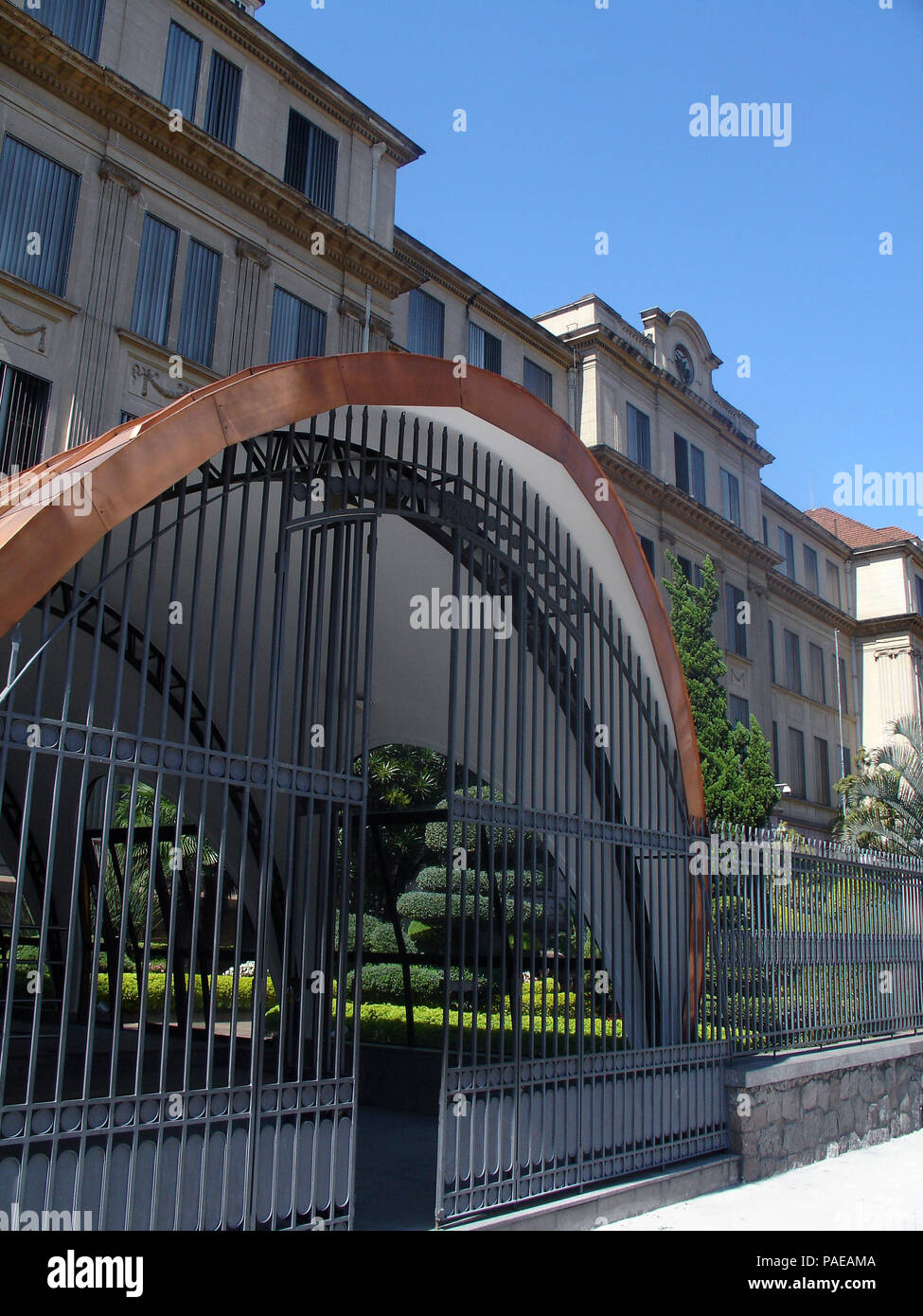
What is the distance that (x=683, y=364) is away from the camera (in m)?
34.2

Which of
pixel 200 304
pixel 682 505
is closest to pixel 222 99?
pixel 200 304

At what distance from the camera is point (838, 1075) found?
9828 mm

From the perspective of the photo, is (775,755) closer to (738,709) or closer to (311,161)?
(738,709)

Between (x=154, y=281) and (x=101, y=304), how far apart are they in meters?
→ 1.26

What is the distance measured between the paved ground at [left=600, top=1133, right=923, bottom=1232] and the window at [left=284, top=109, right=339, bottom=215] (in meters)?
18.8

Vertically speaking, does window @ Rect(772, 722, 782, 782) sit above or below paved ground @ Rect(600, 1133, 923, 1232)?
above

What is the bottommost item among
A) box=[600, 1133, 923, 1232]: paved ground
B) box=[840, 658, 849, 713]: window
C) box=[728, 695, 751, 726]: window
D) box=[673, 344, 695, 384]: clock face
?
box=[600, 1133, 923, 1232]: paved ground

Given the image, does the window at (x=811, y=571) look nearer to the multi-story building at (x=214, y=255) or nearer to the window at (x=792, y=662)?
the window at (x=792, y=662)

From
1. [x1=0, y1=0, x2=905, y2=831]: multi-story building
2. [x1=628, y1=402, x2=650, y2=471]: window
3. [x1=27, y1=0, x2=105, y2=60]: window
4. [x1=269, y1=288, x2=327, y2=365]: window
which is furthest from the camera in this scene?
[x1=628, y1=402, x2=650, y2=471]: window

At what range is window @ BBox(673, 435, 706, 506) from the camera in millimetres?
32781

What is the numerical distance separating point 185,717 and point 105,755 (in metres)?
0.88

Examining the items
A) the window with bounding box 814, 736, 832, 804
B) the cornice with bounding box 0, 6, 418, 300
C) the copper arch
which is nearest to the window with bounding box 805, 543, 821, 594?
the window with bounding box 814, 736, 832, 804

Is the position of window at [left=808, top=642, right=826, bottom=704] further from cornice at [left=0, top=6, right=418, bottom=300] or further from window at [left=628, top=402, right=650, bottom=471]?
cornice at [left=0, top=6, right=418, bottom=300]

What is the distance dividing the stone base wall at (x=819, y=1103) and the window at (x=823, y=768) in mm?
29248
